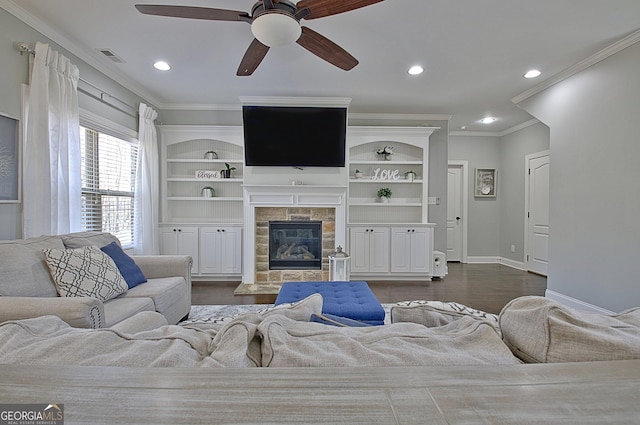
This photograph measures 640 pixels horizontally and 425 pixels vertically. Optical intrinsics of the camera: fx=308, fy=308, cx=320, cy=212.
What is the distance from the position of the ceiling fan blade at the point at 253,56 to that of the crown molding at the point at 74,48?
5.46 feet

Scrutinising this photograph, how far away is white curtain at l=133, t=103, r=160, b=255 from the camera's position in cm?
402

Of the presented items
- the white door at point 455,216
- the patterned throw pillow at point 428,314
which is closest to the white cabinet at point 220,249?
the patterned throw pillow at point 428,314

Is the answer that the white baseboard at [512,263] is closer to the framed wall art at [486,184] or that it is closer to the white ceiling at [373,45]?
the framed wall art at [486,184]

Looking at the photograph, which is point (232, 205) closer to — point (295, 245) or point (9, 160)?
point (295, 245)

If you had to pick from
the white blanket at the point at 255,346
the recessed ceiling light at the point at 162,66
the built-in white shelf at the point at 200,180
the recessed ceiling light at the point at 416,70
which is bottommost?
the white blanket at the point at 255,346

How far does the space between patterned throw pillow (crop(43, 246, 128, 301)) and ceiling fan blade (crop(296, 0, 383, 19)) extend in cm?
221

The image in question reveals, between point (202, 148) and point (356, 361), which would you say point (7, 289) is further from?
point (202, 148)

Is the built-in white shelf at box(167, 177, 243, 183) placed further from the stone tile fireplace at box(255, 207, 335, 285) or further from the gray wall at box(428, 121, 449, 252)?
the gray wall at box(428, 121, 449, 252)

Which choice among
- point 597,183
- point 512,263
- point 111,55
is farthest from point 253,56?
point 512,263

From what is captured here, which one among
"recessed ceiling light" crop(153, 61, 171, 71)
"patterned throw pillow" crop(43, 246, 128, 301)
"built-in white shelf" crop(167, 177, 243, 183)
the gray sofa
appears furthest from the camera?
"built-in white shelf" crop(167, 177, 243, 183)

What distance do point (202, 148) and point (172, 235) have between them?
1.42 meters

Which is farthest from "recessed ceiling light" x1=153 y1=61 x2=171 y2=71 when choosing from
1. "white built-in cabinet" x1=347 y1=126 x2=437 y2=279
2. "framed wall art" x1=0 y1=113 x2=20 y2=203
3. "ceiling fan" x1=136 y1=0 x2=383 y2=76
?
"white built-in cabinet" x1=347 y1=126 x2=437 y2=279

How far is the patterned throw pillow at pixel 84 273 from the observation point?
2.01 meters

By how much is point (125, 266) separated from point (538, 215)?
240 inches
